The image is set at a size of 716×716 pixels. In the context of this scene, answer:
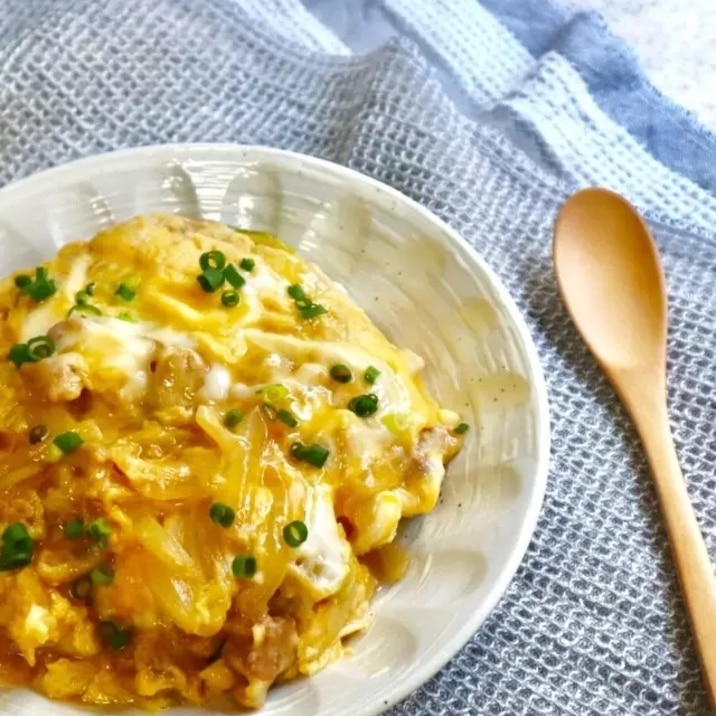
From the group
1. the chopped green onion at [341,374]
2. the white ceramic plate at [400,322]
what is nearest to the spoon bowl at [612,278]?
the white ceramic plate at [400,322]

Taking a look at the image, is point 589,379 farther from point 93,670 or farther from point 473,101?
point 93,670

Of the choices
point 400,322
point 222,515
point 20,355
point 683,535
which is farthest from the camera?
point 400,322

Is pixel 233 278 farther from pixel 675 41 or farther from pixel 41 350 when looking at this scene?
pixel 675 41

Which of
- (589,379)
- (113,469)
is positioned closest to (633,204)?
(589,379)

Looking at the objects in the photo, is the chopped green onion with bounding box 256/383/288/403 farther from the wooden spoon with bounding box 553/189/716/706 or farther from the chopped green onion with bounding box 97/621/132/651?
the wooden spoon with bounding box 553/189/716/706

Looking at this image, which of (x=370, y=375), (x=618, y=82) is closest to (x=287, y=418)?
(x=370, y=375)

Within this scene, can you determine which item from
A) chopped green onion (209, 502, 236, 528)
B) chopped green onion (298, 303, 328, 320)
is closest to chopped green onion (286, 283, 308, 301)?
chopped green onion (298, 303, 328, 320)
